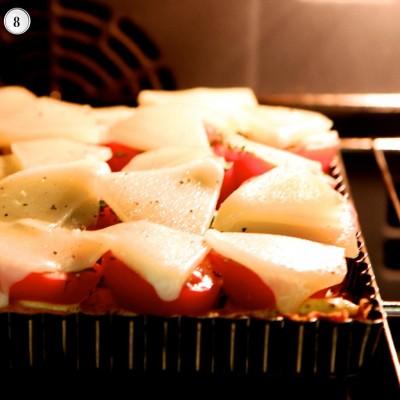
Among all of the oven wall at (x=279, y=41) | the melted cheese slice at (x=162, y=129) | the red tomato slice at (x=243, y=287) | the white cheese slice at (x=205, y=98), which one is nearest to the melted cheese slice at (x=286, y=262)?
the red tomato slice at (x=243, y=287)

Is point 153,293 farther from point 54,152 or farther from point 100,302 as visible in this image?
point 54,152

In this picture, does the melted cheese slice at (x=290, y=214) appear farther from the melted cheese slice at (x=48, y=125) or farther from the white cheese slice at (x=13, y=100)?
the white cheese slice at (x=13, y=100)

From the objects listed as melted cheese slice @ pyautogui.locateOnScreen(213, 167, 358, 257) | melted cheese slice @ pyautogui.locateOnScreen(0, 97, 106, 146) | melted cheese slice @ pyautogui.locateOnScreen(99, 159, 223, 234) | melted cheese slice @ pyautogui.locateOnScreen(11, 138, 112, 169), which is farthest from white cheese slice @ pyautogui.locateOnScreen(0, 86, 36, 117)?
melted cheese slice @ pyautogui.locateOnScreen(213, 167, 358, 257)

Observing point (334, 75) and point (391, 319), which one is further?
point (334, 75)

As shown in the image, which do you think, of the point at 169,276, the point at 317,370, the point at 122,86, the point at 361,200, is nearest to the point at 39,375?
the point at 169,276

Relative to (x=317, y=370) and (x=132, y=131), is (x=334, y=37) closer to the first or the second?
(x=132, y=131)

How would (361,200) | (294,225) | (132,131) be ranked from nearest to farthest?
1. (294,225)
2. (132,131)
3. (361,200)

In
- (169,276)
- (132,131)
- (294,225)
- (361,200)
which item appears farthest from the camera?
(361,200)
